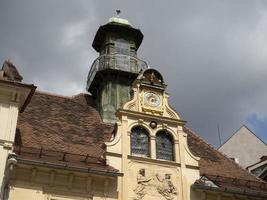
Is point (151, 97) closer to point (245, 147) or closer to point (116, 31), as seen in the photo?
point (116, 31)

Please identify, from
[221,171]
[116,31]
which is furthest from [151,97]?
[116,31]

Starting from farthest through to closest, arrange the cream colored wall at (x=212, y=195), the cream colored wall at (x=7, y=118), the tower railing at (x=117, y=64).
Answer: the tower railing at (x=117, y=64), the cream colored wall at (x=212, y=195), the cream colored wall at (x=7, y=118)

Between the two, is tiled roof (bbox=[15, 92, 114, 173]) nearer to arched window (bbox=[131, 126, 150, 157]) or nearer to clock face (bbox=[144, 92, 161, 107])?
arched window (bbox=[131, 126, 150, 157])

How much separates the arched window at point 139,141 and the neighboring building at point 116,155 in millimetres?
26

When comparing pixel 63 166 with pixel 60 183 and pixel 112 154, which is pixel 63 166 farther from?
pixel 112 154

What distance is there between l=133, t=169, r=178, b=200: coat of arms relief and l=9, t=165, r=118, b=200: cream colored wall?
37.0 inches

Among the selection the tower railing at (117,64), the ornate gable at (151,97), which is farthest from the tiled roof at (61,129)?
the ornate gable at (151,97)

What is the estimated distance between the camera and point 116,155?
1862cm

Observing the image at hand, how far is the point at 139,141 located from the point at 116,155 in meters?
1.32

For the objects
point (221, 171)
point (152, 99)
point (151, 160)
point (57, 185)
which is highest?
point (152, 99)

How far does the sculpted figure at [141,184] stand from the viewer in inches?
706

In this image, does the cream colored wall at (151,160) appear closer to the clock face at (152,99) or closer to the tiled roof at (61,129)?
the clock face at (152,99)

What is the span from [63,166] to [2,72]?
4.28 metres

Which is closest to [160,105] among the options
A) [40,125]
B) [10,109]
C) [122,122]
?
[122,122]
